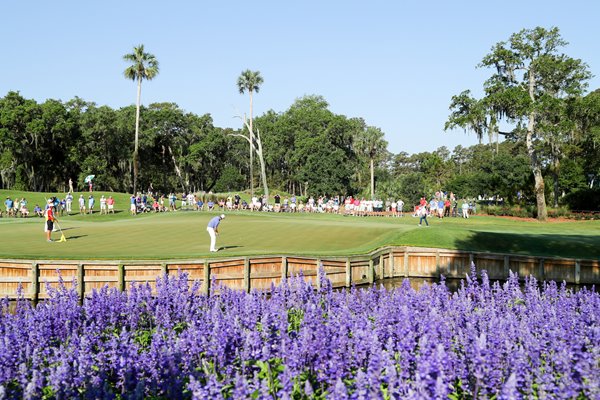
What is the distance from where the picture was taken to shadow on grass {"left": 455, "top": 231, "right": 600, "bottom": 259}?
31.8m

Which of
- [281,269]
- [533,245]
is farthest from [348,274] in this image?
[533,245]

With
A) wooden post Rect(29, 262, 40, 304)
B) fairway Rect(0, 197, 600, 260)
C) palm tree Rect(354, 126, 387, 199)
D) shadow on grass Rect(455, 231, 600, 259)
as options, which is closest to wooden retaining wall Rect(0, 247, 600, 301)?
wooden post Rect(29, 262, 40, 304)

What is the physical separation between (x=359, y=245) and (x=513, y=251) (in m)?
8.49

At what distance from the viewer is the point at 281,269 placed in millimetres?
26562

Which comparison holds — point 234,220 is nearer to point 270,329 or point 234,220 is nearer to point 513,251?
point 513,251

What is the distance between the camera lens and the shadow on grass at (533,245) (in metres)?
31.8

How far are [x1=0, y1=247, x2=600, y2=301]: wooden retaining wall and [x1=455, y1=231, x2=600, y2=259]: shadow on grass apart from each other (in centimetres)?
166

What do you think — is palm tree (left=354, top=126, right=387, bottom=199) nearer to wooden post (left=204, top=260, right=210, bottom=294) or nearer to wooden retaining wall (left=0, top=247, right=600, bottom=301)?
wooden retaining wall (left=0, top=247, right=600, bottom=301)

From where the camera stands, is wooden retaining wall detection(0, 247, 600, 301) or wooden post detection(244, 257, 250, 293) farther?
wooden post detection(244, 257, 250, 293)

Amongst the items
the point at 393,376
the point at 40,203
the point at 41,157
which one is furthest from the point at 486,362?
the point at 41,157

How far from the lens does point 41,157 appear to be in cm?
10006

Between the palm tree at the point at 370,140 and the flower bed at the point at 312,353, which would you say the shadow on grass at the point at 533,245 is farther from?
the palm tree at the point at 370,140

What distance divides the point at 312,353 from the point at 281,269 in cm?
1686

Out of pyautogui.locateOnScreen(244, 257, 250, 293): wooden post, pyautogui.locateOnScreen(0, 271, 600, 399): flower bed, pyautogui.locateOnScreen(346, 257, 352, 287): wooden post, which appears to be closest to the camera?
pyautogui.locateOnScreen(0, 271, 600, 399): flower bed
